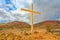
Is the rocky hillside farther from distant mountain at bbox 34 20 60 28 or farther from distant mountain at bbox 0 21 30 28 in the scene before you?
distant mountain at bbox 0 21 30 28

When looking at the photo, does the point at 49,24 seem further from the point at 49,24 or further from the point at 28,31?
the point at 28,31

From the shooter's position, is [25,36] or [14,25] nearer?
[25,36]

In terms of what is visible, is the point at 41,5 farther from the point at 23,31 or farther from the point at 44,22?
the point at 23,31

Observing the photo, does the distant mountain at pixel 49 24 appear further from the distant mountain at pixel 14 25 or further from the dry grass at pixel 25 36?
the distant mountain at pixel 14 25

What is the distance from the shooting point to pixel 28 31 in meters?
8.40

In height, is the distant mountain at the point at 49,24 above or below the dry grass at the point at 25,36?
above

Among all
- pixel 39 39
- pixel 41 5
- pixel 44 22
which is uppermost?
pixel 41 5

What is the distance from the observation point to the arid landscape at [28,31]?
8312 mm

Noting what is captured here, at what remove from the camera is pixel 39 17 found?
28.0 ft

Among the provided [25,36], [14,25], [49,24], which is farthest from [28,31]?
[49,24]

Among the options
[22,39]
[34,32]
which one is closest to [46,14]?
[34,32]

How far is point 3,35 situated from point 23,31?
2.61 feet

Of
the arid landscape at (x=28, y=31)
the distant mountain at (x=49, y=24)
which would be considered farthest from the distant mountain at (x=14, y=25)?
the distant mountain at (x=49, y=24)

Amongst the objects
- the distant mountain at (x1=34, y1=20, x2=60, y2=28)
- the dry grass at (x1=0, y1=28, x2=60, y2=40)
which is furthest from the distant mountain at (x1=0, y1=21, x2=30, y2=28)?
the distant mountain at (x1=34, y1=20, x2=60, y2=28)
